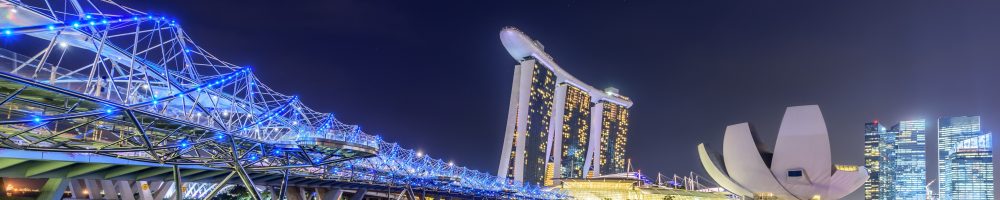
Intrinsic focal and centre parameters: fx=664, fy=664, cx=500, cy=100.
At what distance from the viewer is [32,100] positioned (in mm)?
16641

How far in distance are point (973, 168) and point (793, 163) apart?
404ft

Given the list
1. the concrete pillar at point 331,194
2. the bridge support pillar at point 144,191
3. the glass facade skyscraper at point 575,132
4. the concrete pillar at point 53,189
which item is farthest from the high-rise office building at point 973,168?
the concrete pillar at point 53,189

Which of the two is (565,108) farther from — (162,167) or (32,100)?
(32,100)

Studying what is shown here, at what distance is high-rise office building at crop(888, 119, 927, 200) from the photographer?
185m

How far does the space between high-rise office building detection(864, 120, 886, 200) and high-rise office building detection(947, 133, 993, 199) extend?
21.0 m

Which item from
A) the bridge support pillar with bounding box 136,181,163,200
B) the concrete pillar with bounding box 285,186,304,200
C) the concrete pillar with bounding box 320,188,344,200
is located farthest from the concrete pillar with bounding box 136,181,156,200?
the concrete pillar with bounding box 320,188,344,200

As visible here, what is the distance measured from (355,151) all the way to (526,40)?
70.4 metres

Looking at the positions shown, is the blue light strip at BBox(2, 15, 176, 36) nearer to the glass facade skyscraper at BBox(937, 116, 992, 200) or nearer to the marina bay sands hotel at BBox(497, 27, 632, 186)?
the marina bay sands hotel at BBox(497, 27, 632, 186)

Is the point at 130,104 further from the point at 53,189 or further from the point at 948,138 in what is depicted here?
the point at 948,138

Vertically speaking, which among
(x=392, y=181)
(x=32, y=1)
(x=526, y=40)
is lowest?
(x=392, y=181)

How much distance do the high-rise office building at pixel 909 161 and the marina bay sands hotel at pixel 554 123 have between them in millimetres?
87815

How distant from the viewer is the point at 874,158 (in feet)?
634

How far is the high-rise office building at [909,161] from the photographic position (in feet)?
607

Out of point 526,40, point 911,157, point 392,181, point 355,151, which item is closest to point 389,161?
point 392,181
